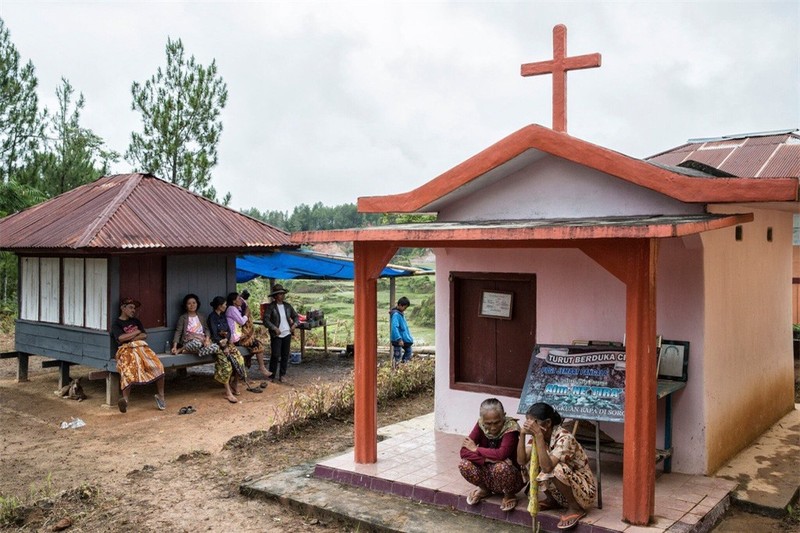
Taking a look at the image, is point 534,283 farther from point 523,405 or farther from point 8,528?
point 8,528

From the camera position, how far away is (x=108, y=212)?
10.7 metres

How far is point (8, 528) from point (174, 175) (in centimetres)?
1459

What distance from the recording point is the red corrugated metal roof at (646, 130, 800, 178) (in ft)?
32.3

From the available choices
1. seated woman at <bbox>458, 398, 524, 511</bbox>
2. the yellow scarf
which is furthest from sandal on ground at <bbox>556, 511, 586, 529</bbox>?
seated woman at <bbox>458, 398, 524, 511</bbox>

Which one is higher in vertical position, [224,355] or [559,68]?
[559,68]

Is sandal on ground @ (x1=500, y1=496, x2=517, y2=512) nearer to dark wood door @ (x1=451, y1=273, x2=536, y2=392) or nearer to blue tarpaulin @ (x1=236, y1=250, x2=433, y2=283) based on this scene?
dark wood door @ (x1=451, y1=273, x2=536, y2=392)

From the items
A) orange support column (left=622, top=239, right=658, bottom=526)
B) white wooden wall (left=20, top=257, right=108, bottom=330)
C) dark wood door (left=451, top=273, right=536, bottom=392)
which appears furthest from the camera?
white wooden wall (left=20, top=257, right=108, bottom=330)

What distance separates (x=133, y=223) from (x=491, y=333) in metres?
6.02

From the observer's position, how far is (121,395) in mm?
11242

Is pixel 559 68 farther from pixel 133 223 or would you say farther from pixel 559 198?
pixel 133 223

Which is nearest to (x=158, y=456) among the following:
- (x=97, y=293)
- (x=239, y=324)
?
(x=97, y=293)

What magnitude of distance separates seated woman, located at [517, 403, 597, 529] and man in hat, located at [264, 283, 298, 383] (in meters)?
7.58

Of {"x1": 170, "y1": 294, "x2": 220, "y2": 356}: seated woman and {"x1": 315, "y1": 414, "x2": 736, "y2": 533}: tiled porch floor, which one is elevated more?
{"x1": 170, "y1": 294, "x2": 220, "y2": 356}: seated woman

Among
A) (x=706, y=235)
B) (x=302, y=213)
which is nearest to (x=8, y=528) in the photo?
(x=706, y=235)
